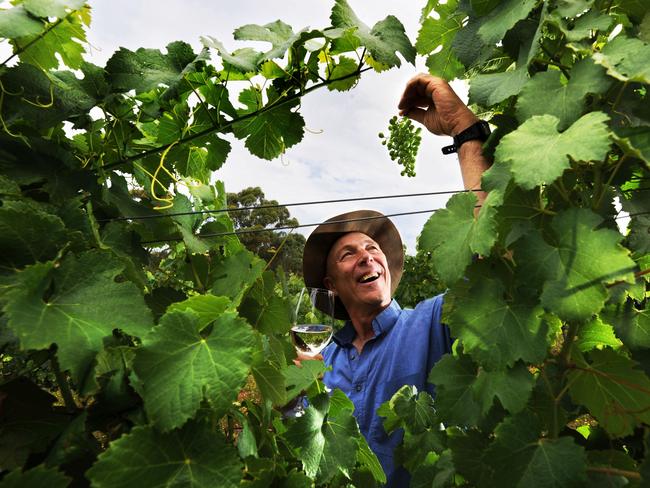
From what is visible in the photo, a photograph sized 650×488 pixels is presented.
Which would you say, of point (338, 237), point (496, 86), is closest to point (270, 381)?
point (496, 86)

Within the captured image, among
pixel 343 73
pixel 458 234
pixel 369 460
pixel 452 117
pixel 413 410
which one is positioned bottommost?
pixel 369 460

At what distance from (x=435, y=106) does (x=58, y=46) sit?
3.23 feet

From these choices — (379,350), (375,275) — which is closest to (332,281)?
(375,275)

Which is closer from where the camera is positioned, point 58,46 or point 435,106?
point 58,46

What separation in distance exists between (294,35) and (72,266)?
2.27 feet

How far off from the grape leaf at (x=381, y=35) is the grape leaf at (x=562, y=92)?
1.26ft

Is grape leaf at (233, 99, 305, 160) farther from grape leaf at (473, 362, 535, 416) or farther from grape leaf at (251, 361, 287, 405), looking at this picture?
grape leaf at (473, 362, 535, 416)

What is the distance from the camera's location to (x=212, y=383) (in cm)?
75

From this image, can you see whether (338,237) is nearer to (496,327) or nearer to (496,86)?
(496,86)

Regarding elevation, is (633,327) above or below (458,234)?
below

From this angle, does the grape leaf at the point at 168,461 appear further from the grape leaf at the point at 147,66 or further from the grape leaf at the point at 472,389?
the grape leaf at the point at 147,66

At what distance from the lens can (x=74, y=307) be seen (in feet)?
2.54

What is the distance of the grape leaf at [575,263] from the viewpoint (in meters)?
Answer: 0.74

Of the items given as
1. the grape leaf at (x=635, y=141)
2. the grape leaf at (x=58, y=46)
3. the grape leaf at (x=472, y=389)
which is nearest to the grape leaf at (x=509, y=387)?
the grape leaf at (x=472, y=389)
